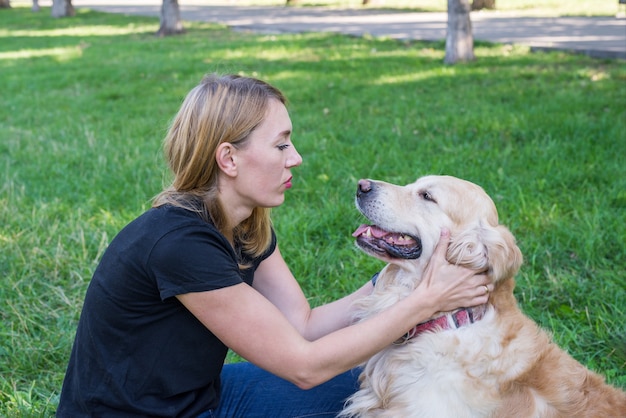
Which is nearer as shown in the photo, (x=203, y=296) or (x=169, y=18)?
(x=203, y=296)

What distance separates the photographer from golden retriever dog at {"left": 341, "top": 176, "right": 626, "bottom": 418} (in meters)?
2.48

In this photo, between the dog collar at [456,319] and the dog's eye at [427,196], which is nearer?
the dog collar at [456,319]

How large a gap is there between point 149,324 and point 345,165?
3.63 m

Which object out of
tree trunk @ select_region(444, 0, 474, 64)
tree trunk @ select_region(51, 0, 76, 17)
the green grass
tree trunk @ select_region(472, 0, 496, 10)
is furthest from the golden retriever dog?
tree trunk @ select_region(51, 0, 76, 17)

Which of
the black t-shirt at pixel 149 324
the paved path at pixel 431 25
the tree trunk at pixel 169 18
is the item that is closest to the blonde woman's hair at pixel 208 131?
the black t-shirt at pixel 149 324

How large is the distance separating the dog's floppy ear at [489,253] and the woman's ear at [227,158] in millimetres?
834

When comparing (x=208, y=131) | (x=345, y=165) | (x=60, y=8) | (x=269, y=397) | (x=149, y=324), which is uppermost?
(x=60, y=8)

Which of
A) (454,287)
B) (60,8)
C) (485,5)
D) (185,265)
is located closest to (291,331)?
(185,265)

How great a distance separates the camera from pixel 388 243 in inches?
→ 111

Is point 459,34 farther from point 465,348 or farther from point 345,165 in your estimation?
point 465,348

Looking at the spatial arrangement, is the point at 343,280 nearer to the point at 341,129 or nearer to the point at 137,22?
the point at 341,129

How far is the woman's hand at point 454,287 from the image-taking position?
8.30 feet

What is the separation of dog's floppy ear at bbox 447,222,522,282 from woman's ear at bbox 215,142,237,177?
0.83 metres

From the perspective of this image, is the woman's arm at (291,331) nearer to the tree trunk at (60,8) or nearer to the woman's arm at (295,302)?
the woman's arm at (295,302)
